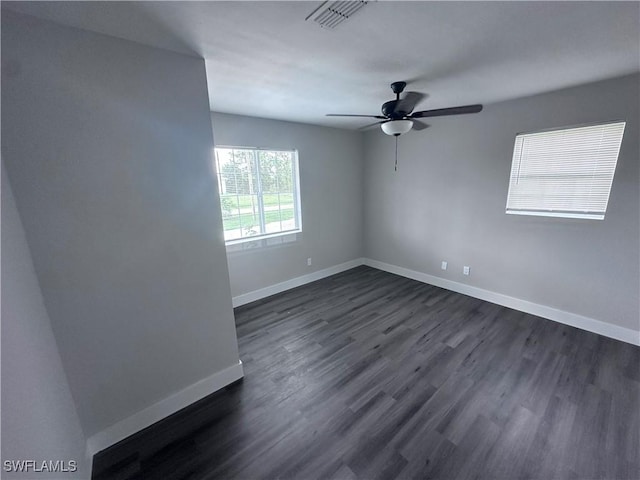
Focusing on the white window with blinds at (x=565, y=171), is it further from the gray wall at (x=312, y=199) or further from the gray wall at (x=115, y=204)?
the gray wall at (x=115, y=204)

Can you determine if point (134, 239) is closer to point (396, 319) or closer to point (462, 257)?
point (396, 319)

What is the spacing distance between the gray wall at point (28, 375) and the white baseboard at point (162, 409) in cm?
17

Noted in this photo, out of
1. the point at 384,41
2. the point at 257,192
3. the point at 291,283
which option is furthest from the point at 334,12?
the point at 291,283

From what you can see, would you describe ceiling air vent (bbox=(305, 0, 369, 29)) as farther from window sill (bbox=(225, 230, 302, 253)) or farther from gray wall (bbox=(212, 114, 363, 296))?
window sill (bbox=(225, 230, 302, 253))

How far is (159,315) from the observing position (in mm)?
1701

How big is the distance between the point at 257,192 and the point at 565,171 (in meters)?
3.56

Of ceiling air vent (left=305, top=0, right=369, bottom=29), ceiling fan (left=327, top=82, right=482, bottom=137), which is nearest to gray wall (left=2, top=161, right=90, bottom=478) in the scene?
ceiling air vent (left=305, top=0, right=369, bottom=29)

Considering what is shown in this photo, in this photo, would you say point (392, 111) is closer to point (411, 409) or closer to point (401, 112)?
point (401, 112)

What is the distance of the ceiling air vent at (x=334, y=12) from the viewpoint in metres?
1.18

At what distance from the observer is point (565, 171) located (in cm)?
264

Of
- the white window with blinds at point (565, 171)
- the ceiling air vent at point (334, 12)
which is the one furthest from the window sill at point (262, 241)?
the white window with blinds at point (565, 171)

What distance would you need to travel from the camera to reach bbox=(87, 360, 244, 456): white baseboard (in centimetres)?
157

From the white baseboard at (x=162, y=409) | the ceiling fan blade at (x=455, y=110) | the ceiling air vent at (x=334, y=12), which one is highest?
the ceiling air vent at (x=334, y=12)

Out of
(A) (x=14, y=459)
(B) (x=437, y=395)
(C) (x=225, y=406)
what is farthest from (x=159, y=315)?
(B) (x=437, y=395)
